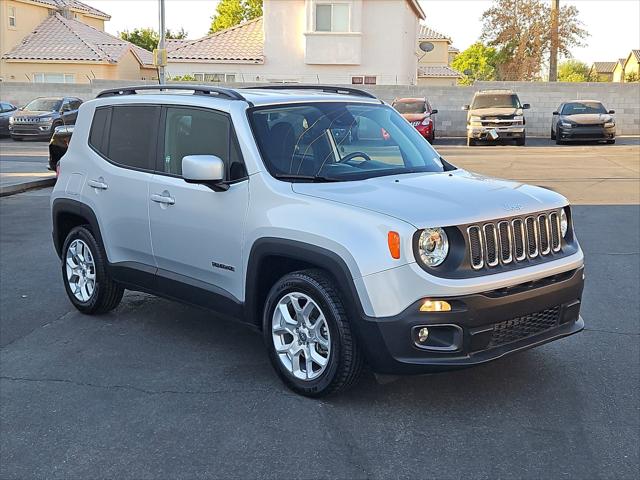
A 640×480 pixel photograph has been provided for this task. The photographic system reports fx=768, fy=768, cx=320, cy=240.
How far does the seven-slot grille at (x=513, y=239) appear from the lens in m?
4.32

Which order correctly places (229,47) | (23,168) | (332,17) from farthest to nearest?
(229,47) < (332,17) < (23,168)

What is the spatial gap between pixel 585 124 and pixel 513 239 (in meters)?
23.9

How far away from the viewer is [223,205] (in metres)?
5.14

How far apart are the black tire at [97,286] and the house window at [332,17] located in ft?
110

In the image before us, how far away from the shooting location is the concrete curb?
14525mm

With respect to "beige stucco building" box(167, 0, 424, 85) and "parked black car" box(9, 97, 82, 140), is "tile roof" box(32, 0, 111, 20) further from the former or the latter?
"parked black car" box(9, 97, 82, 140)

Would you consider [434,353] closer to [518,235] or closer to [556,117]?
[518,235]

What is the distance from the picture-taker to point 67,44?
44375 mm

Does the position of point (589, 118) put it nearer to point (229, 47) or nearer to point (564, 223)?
point (229, 47)

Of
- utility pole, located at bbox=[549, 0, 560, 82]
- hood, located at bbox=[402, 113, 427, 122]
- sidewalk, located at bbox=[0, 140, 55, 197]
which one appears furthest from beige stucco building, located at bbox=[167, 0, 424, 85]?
sidewalk, located at bbox=[0, 140, 55, 197]

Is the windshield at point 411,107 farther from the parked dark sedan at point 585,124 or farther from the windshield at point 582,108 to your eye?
the windshield at point 582,108

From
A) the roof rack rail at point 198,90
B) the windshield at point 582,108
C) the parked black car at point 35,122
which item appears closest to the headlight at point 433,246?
the roof rack rail at point 198,90

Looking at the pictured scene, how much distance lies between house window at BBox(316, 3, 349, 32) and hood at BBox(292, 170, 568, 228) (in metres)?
34.8

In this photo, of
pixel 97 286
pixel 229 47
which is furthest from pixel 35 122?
pixel 97 286
